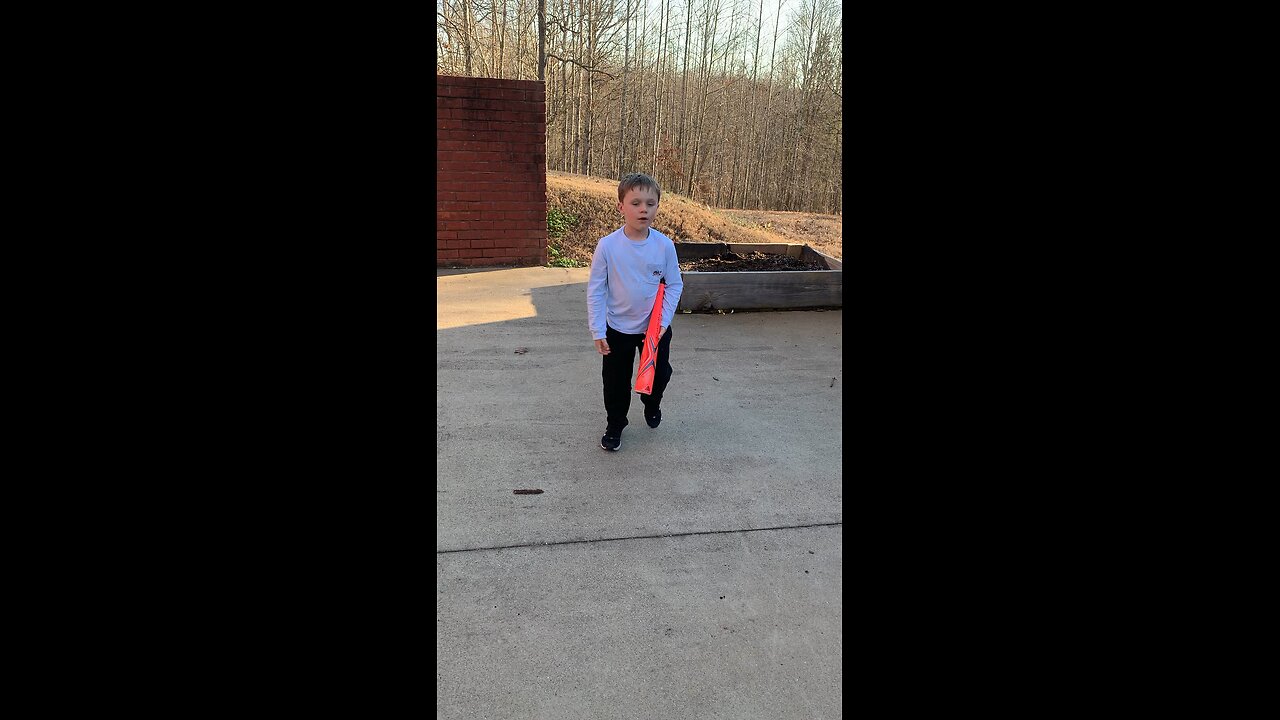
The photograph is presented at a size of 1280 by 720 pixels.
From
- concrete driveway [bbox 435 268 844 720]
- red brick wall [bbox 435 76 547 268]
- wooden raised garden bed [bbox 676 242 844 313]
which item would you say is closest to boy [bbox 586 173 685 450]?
concrete driveway [bbox 435 268 844 720]

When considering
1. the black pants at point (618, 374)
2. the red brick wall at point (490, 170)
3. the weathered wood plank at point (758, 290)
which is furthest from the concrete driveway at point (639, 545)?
the red brick wall at point (490, 170)

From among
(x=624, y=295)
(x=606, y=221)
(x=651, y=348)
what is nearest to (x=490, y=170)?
(x=606, y=221)

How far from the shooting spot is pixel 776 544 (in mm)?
3064

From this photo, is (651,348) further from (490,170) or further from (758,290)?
(490,170)

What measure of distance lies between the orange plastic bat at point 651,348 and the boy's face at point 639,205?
35cm

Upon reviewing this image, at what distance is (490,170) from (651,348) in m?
6.94

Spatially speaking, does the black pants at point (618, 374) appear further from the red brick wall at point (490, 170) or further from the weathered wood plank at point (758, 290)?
the red brick wall at point (490, 170)

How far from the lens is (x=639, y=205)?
386 cm

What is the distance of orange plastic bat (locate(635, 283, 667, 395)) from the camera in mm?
4008

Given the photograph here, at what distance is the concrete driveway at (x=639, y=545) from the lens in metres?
2.21
